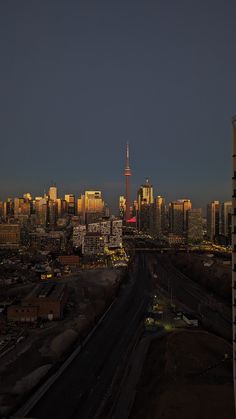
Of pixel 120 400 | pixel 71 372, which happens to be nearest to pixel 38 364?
pixel 71 372

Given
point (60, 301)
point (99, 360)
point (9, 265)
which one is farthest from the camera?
point (9, 265)

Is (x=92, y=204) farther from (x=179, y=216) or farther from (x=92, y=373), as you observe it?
(x=92, y=373)

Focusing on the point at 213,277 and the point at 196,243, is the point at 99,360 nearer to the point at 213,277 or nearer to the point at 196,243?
the point at 213,277

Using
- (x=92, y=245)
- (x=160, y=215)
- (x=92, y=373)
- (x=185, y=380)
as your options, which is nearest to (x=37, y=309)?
(x=92, y=373)

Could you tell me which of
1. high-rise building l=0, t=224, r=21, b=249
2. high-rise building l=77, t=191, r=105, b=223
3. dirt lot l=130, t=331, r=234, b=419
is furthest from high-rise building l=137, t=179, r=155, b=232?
dirt lot l=130, t=331, r=234, b=419

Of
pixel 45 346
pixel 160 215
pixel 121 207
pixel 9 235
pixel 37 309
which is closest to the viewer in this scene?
pixel 45 346

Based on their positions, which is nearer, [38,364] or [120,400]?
A: [120,400]

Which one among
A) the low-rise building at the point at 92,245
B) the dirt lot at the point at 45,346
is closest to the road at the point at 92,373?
the dirt lot at the point at 45,346
